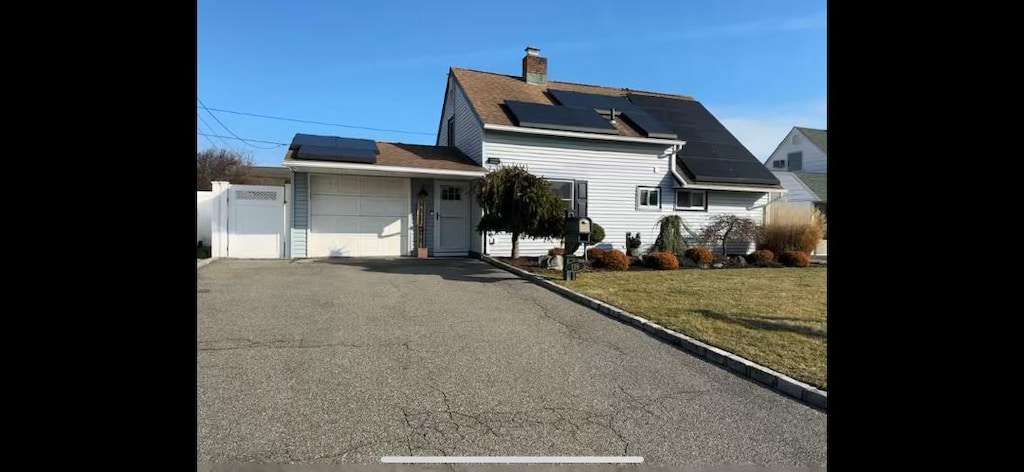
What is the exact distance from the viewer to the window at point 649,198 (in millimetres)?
16500

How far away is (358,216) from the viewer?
47.7 ft

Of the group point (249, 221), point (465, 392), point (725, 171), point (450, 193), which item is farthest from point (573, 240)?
point (725, 171)

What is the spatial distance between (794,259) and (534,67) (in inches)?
401

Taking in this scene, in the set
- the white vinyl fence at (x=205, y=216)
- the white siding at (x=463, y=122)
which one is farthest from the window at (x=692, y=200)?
the white vinyl fence at (x=205, y=216)

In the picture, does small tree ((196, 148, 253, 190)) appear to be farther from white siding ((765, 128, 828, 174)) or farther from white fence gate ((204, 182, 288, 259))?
white siding ((765, 128, 828, 174))

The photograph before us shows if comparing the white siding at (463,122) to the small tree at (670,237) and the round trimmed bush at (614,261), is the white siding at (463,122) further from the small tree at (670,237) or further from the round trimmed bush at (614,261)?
the small tree at (670,237)

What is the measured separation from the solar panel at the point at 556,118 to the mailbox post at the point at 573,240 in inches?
210

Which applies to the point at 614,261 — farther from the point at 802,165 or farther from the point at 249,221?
the point at 802,165

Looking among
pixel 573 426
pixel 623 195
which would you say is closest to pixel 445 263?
pixel 623 195

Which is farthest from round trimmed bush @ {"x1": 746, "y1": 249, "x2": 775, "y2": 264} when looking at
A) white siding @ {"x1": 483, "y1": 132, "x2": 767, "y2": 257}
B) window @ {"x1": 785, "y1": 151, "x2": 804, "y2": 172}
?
window @ {"x1": 785, "y1": 151, "x2": 804, "y2": 172}
